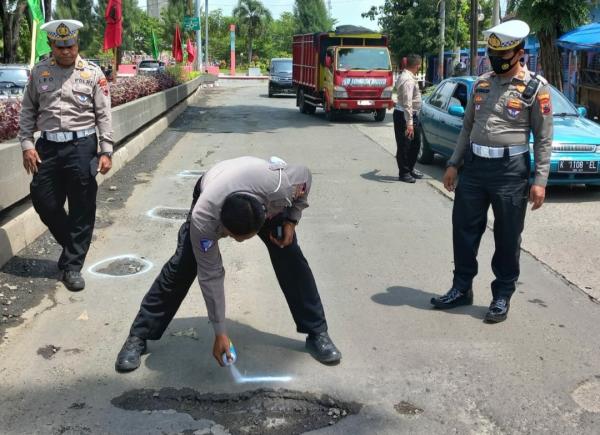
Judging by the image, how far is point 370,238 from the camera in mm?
6828

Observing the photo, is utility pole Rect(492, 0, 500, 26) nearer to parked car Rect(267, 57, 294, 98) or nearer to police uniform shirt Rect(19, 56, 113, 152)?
parked car Rect(267, 57, 294, 98)

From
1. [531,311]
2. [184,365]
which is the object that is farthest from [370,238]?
[184,365]

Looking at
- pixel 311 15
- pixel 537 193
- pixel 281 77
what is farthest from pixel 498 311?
pixel 311 15

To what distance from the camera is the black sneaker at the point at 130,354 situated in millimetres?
3842

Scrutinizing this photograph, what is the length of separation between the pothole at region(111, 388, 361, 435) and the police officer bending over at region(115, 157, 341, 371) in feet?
0.99

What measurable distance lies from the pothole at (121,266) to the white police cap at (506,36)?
3307 mm

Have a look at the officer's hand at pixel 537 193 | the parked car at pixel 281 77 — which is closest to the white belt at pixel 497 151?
the officer's hand at pixel 537 193

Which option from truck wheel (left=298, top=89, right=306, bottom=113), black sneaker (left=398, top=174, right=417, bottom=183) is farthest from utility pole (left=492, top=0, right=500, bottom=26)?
black sneaker (left=398, top=174, right=417, bottom=183)

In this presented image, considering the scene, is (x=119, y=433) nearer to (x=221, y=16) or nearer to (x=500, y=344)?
(x=500, y=344)

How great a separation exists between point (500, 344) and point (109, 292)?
9.42ft

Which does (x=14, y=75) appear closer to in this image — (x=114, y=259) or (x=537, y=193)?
(x=114, y=259)

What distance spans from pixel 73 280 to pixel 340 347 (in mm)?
2240

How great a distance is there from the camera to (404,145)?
381 inches

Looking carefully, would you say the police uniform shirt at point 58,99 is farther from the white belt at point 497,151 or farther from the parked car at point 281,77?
the parked car at point 281,77
